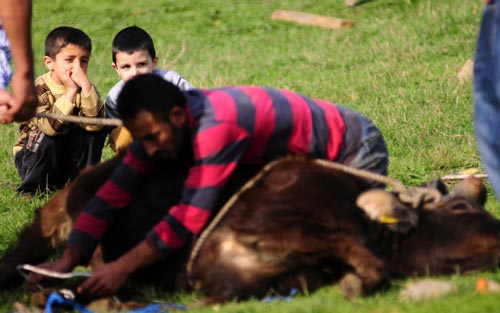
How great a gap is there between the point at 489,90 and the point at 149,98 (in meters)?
1.59

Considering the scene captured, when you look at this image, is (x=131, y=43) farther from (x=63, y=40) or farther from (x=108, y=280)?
(x=108, y=280)

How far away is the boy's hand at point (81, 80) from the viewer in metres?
7.74

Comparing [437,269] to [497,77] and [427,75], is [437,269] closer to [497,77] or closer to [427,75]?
[497,77]

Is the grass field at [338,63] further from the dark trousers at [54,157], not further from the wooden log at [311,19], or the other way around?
the dark trousers at [54,157]

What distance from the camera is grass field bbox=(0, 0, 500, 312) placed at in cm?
686

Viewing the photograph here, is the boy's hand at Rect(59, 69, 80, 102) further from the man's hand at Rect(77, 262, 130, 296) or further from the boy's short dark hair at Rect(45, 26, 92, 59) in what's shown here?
the man's hand at Rect(77, 262, 130, 296)

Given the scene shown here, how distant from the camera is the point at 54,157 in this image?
7941 millimetres

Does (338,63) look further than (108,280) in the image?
Yes

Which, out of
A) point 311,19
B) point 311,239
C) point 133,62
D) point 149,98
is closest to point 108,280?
point 149,98

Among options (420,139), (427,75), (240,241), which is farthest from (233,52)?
(240,241)

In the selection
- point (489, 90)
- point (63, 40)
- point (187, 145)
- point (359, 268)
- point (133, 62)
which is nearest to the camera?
point (489, 90)

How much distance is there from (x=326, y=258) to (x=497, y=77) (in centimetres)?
116

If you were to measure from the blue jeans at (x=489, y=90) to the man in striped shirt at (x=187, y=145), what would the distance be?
952 mm

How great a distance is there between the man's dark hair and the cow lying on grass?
16.6 inches
